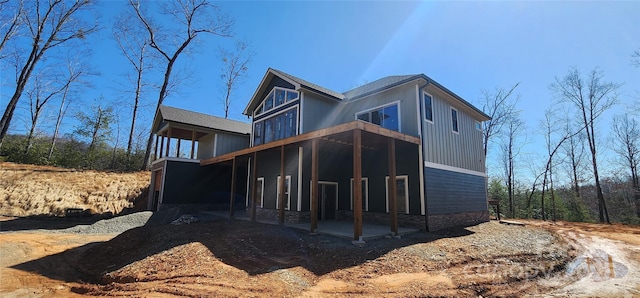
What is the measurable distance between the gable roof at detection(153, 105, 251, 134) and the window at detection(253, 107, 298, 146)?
164 inches

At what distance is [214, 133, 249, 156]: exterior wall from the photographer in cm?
1755

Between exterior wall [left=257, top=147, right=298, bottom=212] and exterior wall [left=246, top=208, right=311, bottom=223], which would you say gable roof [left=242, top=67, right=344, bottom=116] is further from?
exterior wall [left=246, top=208, right=311, bottom=223]

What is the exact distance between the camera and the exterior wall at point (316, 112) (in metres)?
11.8

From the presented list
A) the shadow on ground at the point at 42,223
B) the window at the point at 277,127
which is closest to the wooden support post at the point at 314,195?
the window at the point at 277,127

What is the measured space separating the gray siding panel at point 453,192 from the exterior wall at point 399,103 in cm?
179

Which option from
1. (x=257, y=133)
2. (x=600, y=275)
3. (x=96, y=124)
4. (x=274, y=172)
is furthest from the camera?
(x=96, y=124)

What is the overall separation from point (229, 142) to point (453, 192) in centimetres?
1343

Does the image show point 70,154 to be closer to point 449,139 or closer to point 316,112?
point 316,112

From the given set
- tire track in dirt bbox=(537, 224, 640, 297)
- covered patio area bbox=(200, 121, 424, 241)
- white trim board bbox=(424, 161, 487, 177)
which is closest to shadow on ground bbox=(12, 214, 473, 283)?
covered patio area bbox=(200, 121, 424, 241)

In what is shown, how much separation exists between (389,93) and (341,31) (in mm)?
3597

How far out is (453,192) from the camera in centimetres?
1125

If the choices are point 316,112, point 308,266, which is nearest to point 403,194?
point 316,112

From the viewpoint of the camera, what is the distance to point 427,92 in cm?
1088

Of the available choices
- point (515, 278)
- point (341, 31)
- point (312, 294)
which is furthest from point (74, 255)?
point (341, 31)
